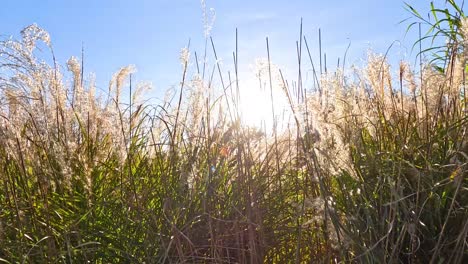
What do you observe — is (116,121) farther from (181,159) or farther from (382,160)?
(382,160)

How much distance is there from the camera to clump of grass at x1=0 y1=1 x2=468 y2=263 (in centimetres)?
226

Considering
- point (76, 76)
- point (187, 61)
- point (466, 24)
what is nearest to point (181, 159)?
point (187, 61)

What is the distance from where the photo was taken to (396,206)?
7.02 ft

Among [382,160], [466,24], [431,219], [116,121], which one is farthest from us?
[116,121]

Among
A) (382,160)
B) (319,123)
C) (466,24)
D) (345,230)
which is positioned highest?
(466,24)

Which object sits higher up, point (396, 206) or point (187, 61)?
point (187, 61)

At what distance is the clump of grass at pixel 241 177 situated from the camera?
2.26 m

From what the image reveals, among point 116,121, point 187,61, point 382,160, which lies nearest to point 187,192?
point 116,121

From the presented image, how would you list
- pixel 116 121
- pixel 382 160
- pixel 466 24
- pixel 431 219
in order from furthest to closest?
1. pixel 116 121
2. pixel 382 160
3. pixel 431 219
4. pixel 466 24

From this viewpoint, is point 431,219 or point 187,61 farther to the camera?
point 187,61

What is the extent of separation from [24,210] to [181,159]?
27.5 inches

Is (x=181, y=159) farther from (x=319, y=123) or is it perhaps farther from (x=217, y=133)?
(x=319, y=123)

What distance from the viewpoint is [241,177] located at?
8.59 feet

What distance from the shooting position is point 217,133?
2.92 meters
